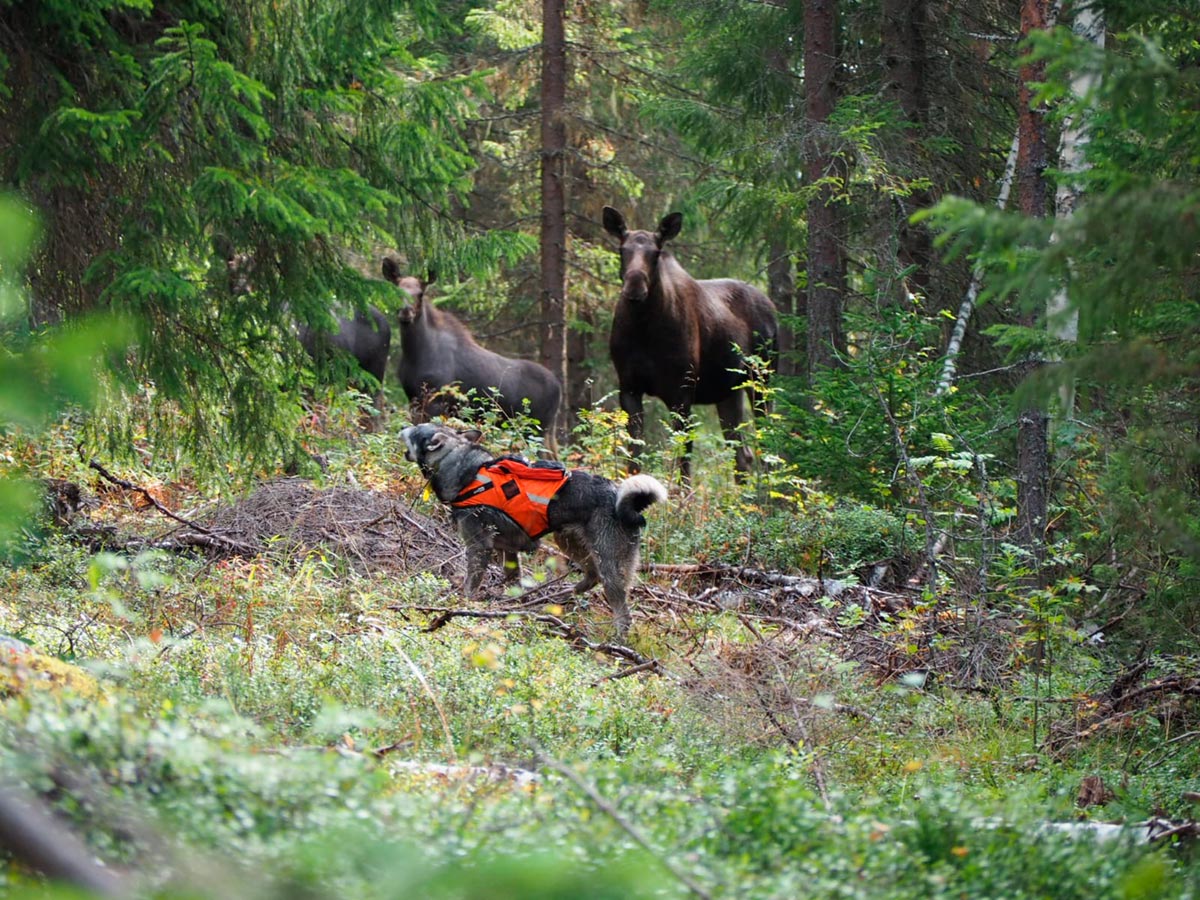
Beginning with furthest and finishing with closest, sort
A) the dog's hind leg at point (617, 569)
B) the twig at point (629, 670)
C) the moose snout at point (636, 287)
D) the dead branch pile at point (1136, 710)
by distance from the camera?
1. the moose snout at point (636, 287)
2. the dog's hind leg at point (617, 569)
3. the twig at point (629, 670)
4. the dead branch pile at point (1136, 710)

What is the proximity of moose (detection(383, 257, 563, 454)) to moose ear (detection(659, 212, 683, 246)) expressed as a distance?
3639 millimetres

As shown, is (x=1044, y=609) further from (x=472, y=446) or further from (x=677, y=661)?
(x=472, y=446)

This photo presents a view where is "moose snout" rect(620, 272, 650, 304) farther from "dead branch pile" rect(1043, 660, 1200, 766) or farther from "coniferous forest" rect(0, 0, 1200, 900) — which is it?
"dead branch pile" rect(1043, 660, 1200, 766)

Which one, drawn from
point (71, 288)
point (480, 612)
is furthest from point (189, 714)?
point (71, 288)

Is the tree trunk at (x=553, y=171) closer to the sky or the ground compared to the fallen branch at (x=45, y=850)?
closer to the ground

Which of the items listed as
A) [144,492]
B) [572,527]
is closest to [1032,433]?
[572,527]

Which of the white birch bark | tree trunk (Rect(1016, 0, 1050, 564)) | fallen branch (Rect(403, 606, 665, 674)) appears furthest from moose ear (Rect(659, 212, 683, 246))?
fallen branch (Rect(403, 606, 665, 674))

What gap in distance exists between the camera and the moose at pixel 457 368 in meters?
18.3

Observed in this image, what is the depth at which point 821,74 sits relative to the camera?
14859 mm

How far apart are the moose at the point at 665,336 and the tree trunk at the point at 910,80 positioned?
210 centimetres

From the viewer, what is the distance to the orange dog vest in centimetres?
948

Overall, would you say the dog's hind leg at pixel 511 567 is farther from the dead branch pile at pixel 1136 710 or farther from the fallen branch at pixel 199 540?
the dead branch pile at pixel 1136 710

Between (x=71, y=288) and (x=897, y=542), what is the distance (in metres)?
6.75

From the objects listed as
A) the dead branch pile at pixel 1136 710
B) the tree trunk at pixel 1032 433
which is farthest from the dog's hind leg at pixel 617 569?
the dead branch pile at pixel 1136 710
